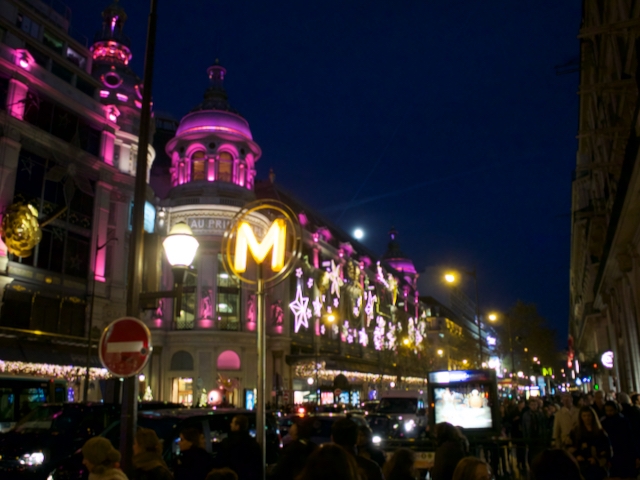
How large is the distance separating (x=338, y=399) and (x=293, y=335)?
7.61 m

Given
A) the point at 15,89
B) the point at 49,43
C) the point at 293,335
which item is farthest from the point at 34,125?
the point at 293,335

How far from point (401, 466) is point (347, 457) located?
7.61ft

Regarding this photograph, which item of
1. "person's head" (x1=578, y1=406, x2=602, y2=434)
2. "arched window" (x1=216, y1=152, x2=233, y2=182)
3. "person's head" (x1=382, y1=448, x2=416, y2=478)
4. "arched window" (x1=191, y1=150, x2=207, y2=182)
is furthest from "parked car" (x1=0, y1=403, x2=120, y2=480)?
"arched window" (x1=191, y1=150, x2=207, y2=182)

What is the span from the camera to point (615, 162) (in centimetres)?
2039

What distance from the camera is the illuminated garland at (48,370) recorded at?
29703 mm

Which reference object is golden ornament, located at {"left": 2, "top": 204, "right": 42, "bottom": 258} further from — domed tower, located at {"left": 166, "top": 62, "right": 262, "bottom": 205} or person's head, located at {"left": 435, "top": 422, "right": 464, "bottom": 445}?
person's head, located at {"left": 435, "top": 422, "right": 464, "bottom": 445}

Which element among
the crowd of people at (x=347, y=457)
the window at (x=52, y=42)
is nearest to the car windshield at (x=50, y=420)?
the crowd of people at (x=347, y=457)

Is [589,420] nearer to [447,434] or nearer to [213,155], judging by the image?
[447,434]

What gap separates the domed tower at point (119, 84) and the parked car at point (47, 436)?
27814mm

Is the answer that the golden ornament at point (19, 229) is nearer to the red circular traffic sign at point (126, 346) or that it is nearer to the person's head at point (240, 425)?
the red circular traffic sign at point (126, 346)

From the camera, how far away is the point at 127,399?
309 inches

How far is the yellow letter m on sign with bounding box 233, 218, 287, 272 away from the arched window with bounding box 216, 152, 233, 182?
42.0 meters

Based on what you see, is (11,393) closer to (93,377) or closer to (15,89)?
(93,377)

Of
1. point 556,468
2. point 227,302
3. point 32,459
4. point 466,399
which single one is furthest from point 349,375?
point 556,468
